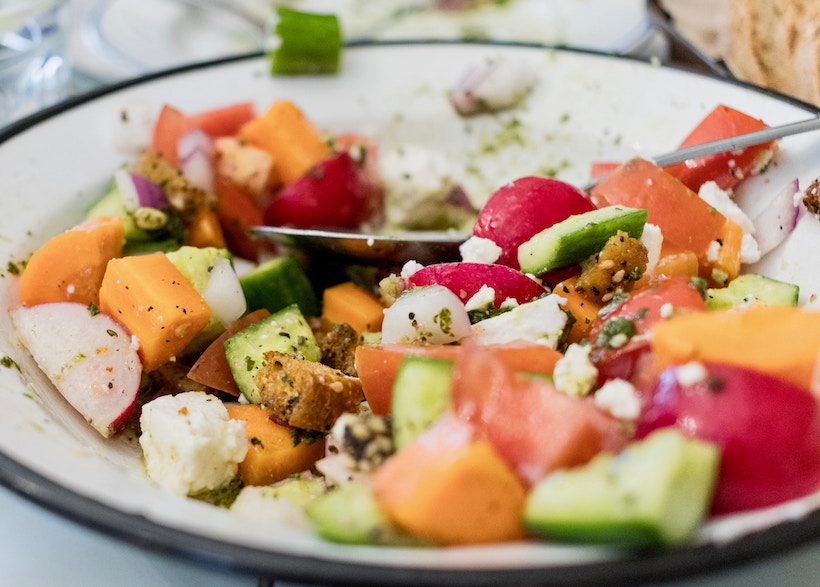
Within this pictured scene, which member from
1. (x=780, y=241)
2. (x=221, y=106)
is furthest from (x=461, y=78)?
(x=780, y=241)

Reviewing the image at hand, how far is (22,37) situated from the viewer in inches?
97.0

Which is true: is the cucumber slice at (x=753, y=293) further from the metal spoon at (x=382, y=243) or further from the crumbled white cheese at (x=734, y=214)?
the metal spoon at (x=382, y=243)

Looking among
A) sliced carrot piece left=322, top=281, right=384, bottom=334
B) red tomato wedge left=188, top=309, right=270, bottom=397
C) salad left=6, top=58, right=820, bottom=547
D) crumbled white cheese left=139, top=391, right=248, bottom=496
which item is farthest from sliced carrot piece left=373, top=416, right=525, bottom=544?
sliced carrot piece left=322, top=281, right=384, bottom=334

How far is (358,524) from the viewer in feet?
2.80

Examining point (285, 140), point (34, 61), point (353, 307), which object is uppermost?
point (34, 61)

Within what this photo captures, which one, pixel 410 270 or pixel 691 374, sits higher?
pixel 691 374

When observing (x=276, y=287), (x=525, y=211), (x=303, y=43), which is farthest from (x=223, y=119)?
(x=525, y=211)

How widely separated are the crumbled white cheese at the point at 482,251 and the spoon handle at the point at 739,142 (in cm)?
43

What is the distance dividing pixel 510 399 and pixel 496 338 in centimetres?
25

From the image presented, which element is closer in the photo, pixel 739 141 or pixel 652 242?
pixel 652 242

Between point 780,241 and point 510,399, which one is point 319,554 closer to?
point 510,399

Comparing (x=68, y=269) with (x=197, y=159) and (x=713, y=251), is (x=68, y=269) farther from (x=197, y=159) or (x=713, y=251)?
(x=713, y=251)

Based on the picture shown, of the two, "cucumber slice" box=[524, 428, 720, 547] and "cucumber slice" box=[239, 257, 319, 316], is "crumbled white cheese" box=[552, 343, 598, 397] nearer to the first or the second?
"cucumber slice" box=[524, 428, 720, 547]

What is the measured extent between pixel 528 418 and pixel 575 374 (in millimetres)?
120
